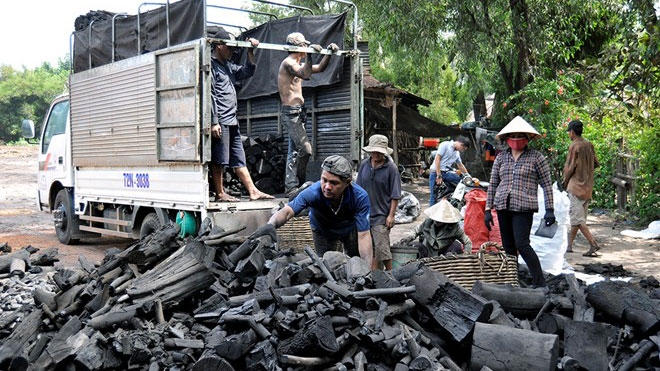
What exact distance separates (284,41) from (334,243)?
484cm

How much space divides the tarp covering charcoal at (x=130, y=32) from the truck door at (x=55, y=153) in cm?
104

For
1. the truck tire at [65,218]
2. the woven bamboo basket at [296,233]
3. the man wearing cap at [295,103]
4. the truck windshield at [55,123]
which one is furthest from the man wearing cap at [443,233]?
the truck windshield at [55,123]

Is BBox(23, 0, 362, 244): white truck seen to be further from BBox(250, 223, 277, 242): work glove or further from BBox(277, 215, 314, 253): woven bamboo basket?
BBox(250, 223, 277, 242): work glove

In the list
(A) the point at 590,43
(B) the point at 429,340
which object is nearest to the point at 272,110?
(B) the point at 429,340

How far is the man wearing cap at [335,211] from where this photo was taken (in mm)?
5355

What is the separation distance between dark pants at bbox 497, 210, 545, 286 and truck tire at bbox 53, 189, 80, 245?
25.9ft

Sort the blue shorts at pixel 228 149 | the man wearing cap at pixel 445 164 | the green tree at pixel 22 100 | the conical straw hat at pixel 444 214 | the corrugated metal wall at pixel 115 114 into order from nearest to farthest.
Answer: the conical straw hat at pixel 444 214
the blue shorts at pixel 228 149
the corrugated metal wall at pixel 115 114
the man wearing cap at pixel 445 164
the green tree at pixel 22 100

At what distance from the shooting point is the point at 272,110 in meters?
10.8

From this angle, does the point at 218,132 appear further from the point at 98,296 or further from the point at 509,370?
the point at 509,370

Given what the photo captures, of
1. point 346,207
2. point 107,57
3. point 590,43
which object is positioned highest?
point 590,43

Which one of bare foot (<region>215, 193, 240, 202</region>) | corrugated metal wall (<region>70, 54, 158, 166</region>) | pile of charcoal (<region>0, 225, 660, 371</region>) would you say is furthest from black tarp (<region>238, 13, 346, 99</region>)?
pile of charcoal (<region>0, 225, 660, 371</region>)

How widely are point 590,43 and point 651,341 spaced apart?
586 inches

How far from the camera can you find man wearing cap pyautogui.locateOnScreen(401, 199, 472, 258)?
711 centimetres

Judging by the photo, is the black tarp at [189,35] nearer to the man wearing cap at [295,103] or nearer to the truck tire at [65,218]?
the man wearing cap at [295,103]
